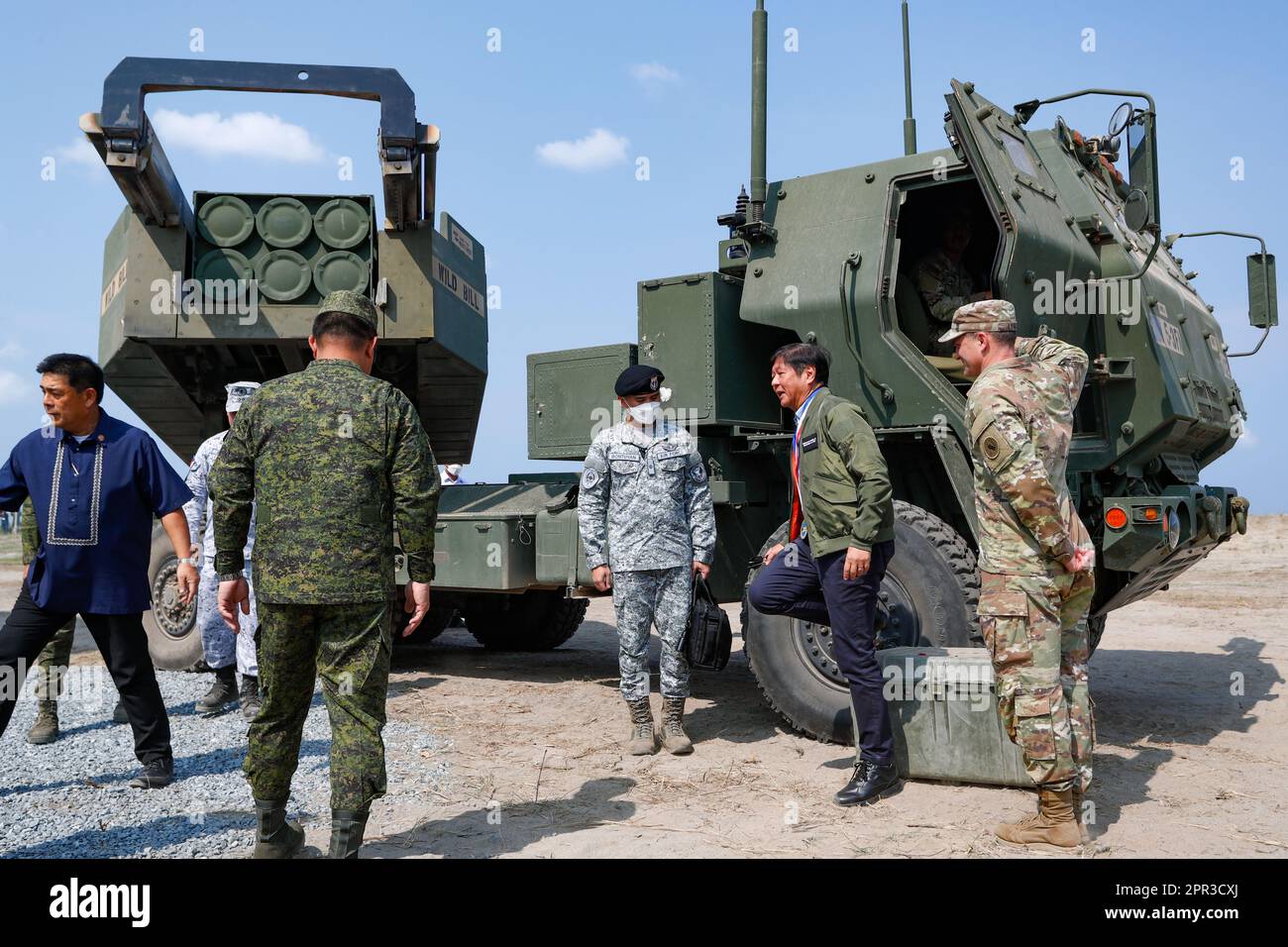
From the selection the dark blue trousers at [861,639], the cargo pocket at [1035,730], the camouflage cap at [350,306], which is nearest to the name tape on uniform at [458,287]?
the camouflage cap at [350,306]

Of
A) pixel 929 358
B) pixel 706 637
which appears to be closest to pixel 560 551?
pixel 706 637

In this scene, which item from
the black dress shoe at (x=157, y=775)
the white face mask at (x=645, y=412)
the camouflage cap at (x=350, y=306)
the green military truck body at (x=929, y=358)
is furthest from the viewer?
the white face mask at (x=645, y=412)

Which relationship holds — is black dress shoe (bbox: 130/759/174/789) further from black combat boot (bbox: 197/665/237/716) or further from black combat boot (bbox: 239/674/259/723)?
black combat boot (bbox: 197/665/237/716)

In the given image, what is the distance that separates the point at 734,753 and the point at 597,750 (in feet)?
2.16

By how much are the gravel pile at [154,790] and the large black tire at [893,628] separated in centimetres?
165

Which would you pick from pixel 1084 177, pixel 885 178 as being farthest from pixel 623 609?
pixel 1084 177

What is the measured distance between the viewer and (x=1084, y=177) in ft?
19.3

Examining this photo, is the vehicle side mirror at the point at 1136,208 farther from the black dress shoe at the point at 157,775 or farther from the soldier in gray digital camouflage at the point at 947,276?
the black dress shoe at the point at 157,775

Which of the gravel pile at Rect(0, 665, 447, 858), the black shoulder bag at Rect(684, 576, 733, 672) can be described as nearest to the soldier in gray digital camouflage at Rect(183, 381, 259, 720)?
the gravel pile at Rect(0, 665, 447, 858)

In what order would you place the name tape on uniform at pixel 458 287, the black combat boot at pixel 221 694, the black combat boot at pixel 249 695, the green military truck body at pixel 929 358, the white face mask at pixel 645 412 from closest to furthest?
1. the green military truck body at pixel 929 358
2. the white face mask at pixel 645 412
3. the black combat boot at pixel 249 695
4. the black combat boot at pixel 221 694
5. the name tape on uniform at pixel 458 287

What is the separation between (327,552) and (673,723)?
96.2 inches

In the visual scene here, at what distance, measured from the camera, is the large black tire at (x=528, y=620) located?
8430 mm

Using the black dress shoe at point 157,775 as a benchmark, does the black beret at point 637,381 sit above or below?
above
